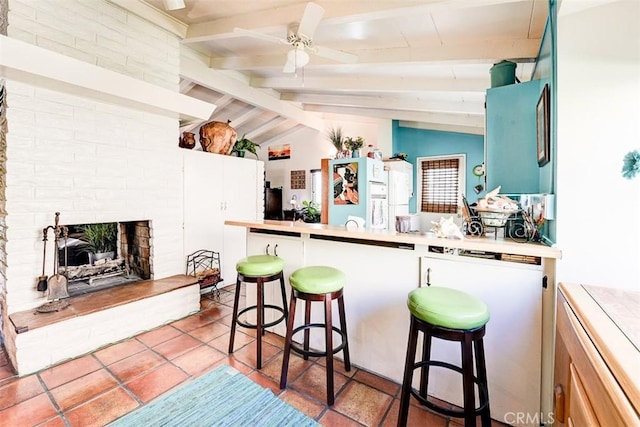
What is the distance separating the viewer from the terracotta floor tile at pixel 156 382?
5.81ft

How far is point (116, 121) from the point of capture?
2.69 m

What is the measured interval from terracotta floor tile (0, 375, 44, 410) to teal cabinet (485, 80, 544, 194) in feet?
11.5

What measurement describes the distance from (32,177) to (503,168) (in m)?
3.73

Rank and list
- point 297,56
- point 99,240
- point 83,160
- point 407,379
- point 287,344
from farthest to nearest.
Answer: point 99,240, point 83,160, point 297,56, point 287,344, point 407,379

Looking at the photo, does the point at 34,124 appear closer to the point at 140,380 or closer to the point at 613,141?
the point at 140,380

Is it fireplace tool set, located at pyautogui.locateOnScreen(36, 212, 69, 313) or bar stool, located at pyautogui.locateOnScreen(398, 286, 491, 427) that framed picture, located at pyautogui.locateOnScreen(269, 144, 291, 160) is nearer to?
fireplace tool set, located at pyautogui.locateOnScreen(36, 212, 69, 313)

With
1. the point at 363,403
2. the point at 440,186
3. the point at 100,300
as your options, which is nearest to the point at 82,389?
the point at 100,300

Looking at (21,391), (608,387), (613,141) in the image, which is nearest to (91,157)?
(21,391)

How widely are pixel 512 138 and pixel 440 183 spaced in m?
4.13

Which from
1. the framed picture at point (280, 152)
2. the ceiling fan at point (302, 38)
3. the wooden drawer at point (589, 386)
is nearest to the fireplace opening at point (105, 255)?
the ceiling fan at point (302, 38)

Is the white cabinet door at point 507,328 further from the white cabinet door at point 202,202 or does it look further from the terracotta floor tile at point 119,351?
the white cabinet door at point 202,202

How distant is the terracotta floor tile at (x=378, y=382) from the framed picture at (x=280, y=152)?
6318mm

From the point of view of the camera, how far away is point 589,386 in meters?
0.80

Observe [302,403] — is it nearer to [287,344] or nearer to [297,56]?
[287,344]
